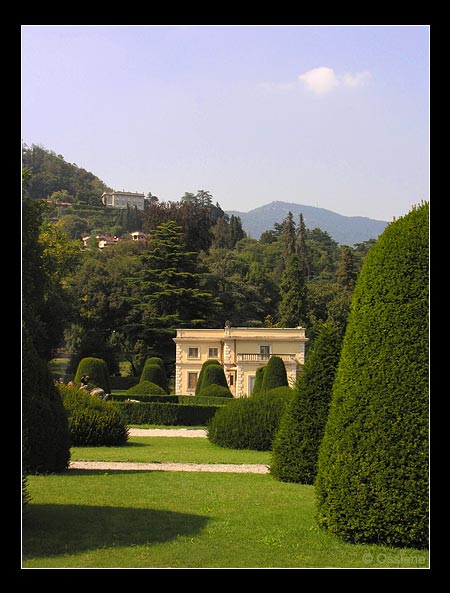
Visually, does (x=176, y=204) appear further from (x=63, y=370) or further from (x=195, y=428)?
(x=195, y=428)

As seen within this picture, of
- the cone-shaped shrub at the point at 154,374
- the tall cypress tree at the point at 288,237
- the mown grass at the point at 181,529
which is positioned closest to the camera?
the mown grass at the point at 181,529

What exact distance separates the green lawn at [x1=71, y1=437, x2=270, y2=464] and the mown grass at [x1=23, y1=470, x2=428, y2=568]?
3907mm

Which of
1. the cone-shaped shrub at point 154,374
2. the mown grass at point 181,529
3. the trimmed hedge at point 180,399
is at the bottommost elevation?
the trimmed hedge at point 180,399

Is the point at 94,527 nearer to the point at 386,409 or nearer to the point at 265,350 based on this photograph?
the point at 386,409

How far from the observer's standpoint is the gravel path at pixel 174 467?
13810 mm

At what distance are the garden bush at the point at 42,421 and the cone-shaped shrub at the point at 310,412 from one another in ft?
11.5

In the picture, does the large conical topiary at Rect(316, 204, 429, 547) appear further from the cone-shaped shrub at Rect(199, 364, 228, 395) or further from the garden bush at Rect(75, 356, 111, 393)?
the cone-shaped shrub at Rect(199, 364, 228, 395)

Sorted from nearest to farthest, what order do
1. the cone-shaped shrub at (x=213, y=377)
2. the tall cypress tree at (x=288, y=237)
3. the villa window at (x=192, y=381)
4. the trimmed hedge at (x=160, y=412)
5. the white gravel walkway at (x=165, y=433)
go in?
1. the white gravel walkway at (x=165, y=433)
2. the trimmed hedge at (x=160, y=412)
3. the cone-shaped shrub at (x=213, y=377)
4. the villa window at (x=192, y=381)
5. the tall cypress tree at (x=288, y=237)

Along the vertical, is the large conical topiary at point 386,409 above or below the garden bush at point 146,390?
above

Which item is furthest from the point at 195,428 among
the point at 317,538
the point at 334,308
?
the point at 334,308

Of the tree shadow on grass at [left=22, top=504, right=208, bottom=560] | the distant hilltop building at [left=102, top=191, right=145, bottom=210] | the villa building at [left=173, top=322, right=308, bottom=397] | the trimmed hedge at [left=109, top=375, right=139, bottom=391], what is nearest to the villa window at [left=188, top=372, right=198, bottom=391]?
the villa building at [left=173, top=322, right=308, bottom=397]

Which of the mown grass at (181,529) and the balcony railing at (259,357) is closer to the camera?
the mown grass at (181,529)

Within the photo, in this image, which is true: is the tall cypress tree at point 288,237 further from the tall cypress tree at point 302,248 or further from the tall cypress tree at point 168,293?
the tall cypress tree at point 168,293

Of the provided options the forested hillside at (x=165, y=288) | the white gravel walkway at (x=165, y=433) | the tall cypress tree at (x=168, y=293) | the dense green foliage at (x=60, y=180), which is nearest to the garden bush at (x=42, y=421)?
the white gravel walkway at (x=165, y=433)
